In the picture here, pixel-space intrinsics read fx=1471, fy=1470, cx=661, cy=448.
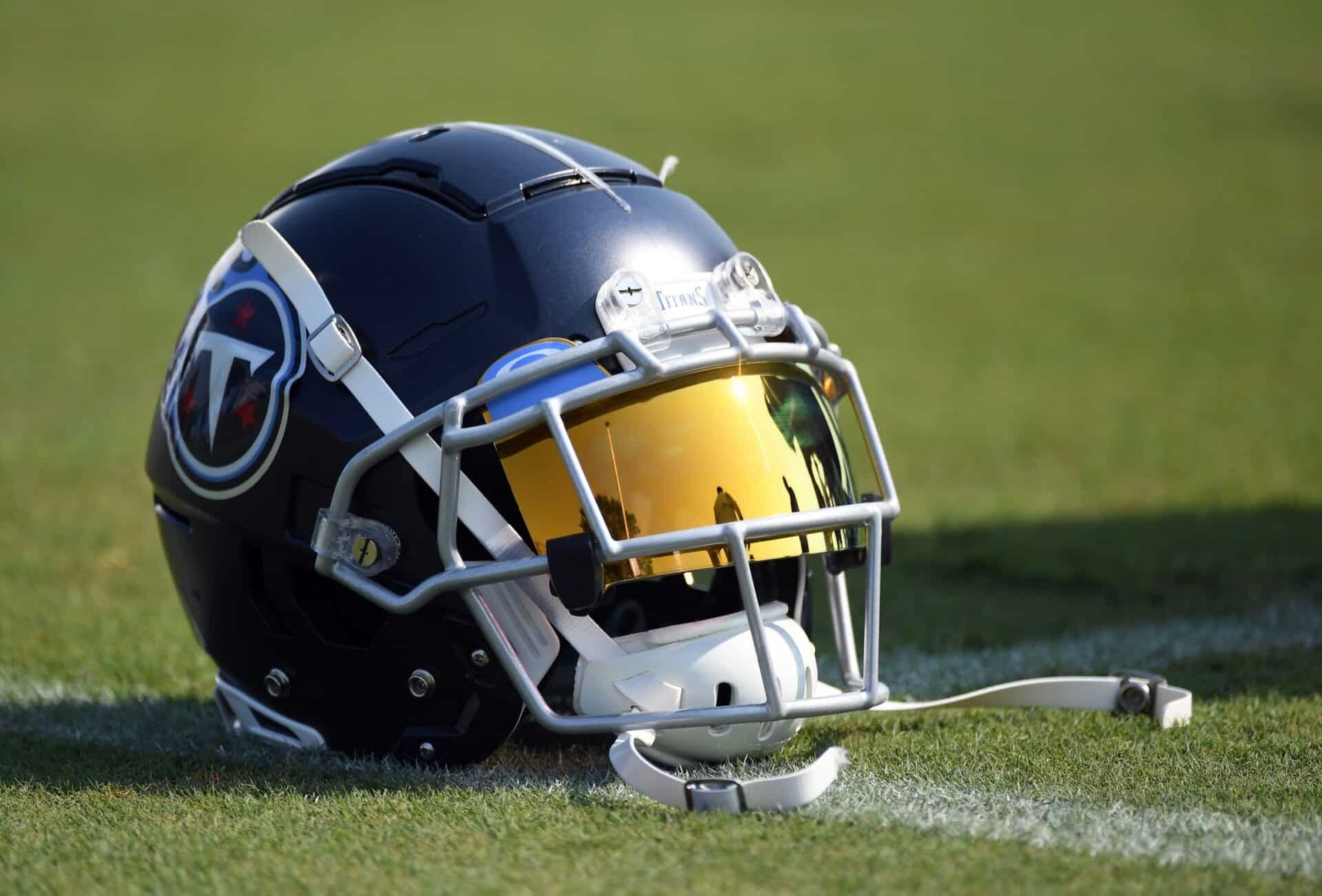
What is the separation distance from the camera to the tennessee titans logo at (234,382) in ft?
9.43

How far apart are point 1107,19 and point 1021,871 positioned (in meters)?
24.5

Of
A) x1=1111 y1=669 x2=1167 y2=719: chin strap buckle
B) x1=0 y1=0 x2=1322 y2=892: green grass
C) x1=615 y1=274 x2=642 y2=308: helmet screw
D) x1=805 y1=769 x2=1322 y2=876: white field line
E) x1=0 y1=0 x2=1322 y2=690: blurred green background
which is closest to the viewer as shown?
x1=805 y1=769 x2=1322 y2=876: white field line

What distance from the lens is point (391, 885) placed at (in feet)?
7.25

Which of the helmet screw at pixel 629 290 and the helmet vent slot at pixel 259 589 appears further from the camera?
the helmet vent slot at pixel 259 589

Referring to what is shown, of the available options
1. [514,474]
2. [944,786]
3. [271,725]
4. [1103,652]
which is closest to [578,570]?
[514,474]

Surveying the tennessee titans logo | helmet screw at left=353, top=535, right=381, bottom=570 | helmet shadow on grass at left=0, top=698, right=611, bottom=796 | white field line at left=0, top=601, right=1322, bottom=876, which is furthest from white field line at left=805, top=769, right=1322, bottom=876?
the tennessee titans logo

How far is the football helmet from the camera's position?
2.61 m

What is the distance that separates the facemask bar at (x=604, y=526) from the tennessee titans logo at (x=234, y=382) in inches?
10.1

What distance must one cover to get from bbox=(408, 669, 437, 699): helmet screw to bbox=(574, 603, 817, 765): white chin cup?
275 millimetres

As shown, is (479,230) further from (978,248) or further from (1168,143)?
(1168,143)

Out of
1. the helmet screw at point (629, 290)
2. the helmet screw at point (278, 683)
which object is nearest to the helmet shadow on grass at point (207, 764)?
the helmet screw at point (278, 683)

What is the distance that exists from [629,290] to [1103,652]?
200cm

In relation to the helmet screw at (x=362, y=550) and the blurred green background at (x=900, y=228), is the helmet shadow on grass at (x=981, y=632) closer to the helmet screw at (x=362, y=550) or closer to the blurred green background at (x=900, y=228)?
the blurred green background at (x=900, y=228)

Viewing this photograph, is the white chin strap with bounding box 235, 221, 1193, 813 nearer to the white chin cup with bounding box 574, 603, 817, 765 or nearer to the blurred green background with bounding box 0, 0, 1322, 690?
the white chin cup with bounding box 574, 603, 817, 765
